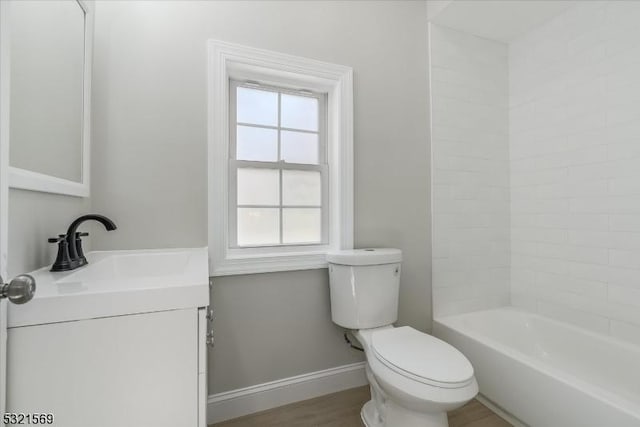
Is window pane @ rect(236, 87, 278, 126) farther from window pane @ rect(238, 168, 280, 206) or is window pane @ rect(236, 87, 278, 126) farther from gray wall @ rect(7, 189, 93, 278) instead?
gray wall @ rect(7, 189, 93, 278)

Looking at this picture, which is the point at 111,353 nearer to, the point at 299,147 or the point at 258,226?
the point at 258,226

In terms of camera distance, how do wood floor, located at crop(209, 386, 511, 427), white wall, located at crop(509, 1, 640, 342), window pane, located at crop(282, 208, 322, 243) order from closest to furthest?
wood floor, located at crop(209, 386, 511, 427) < white wall, located at crop(509, 1, 640, 342) < window pane, located at crop(282, 208, 322, 243)

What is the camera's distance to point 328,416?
1535mm

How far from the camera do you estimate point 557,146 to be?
76.8 inches

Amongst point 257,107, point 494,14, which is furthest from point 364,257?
point 494,14

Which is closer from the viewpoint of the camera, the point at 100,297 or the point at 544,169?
the point at 100,297

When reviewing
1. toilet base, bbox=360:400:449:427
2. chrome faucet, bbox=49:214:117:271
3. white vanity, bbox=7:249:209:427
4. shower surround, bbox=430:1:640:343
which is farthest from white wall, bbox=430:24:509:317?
chrome faucet, bbox=49:214:117:271

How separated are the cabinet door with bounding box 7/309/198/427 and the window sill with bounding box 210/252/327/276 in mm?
792

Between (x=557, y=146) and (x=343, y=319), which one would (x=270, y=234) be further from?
(x=557, y=146)

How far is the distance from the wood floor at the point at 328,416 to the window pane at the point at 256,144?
1.41 metres

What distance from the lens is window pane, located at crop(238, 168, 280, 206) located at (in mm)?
1694

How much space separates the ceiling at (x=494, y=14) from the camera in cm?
184

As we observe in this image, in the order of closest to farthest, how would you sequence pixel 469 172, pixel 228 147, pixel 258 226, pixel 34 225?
pixel 34 225, pixel 228 147, pixel 258 226, pixel 469 172

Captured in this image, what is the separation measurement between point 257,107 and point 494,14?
1690 mm
